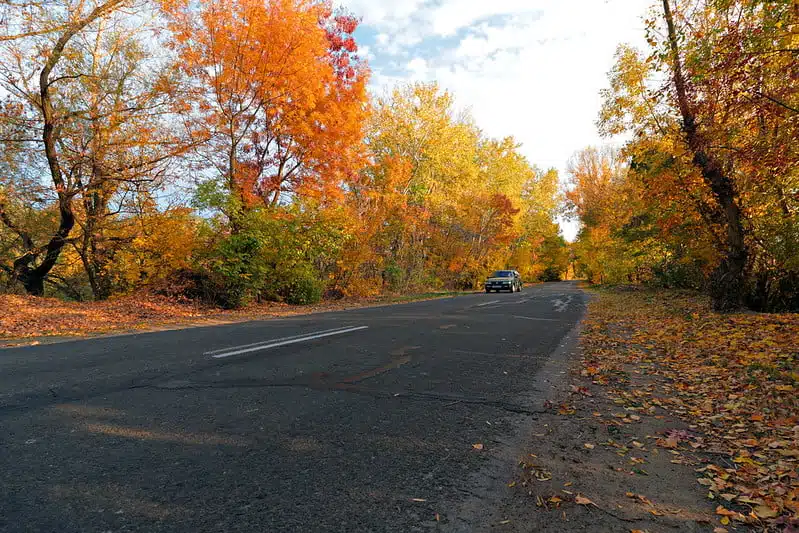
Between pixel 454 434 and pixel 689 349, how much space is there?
588 cm

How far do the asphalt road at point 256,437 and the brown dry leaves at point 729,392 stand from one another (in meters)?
1.29

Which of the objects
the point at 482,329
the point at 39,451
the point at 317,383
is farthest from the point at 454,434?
the point at 482,329

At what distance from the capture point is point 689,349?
7.01 m

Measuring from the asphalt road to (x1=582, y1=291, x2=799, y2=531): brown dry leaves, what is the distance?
1.29 metres

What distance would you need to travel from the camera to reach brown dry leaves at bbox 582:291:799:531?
2.62m

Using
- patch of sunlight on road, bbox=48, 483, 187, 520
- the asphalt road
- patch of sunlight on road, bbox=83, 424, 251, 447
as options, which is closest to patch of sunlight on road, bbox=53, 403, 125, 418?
the asphalt road

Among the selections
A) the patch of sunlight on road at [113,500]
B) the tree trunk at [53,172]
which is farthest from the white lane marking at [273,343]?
the tree trunk at [53,172]

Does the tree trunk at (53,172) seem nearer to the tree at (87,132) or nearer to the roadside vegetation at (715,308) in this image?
the tree at (87,132)

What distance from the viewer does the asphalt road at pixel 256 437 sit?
2131 millimetres

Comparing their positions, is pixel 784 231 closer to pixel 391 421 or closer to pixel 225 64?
pixel 391 421

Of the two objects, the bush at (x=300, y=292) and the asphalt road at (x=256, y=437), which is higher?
the bush at (x=300, y=292)

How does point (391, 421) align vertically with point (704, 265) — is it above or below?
below

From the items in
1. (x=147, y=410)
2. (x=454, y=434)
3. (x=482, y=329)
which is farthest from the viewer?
(x=482, y=329)

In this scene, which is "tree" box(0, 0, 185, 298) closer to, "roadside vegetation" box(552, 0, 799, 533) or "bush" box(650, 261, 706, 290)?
"roadside vegetation" box(552, 0, 799, 533)
